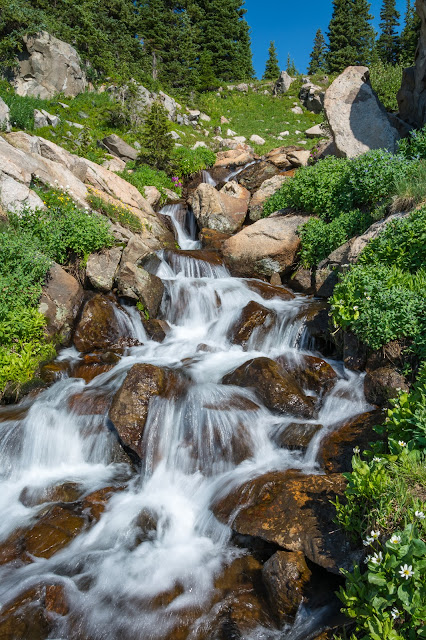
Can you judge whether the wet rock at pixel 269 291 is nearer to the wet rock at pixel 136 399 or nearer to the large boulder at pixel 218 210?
the large boulder at pixel 218 210

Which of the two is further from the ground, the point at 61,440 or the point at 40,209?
the point at 40,209

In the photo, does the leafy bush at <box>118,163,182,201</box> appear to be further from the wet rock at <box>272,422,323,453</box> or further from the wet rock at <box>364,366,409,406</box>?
the wet rock at <box>272,422,323,453</box>

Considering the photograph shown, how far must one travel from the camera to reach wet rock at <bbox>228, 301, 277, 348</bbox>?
32.9ft

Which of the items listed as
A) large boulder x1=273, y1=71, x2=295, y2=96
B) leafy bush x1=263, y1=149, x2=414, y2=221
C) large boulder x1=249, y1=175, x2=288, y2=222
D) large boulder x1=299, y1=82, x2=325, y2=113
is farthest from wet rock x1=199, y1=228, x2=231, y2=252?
large boulder x1=273, y1=71, x2=295, y2=96

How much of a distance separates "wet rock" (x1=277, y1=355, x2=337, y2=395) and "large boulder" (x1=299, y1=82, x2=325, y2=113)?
107 feet

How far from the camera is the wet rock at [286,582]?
413 cm

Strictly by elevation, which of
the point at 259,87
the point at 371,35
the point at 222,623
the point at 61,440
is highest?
the point at 371,35

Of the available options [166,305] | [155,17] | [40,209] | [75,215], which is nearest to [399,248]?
[166,305]

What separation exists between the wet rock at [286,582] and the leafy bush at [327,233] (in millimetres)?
8728

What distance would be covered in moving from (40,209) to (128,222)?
3.06m

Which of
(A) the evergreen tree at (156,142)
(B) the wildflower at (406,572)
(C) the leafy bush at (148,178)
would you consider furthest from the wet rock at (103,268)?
(A) the evergreen tree at (156,142)

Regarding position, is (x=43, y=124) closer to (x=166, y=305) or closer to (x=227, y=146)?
(x=227, y=146)

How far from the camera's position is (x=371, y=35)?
4616 centimetres

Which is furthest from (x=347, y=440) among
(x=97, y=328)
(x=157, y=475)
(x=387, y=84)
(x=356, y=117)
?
(x=387, y=84)
